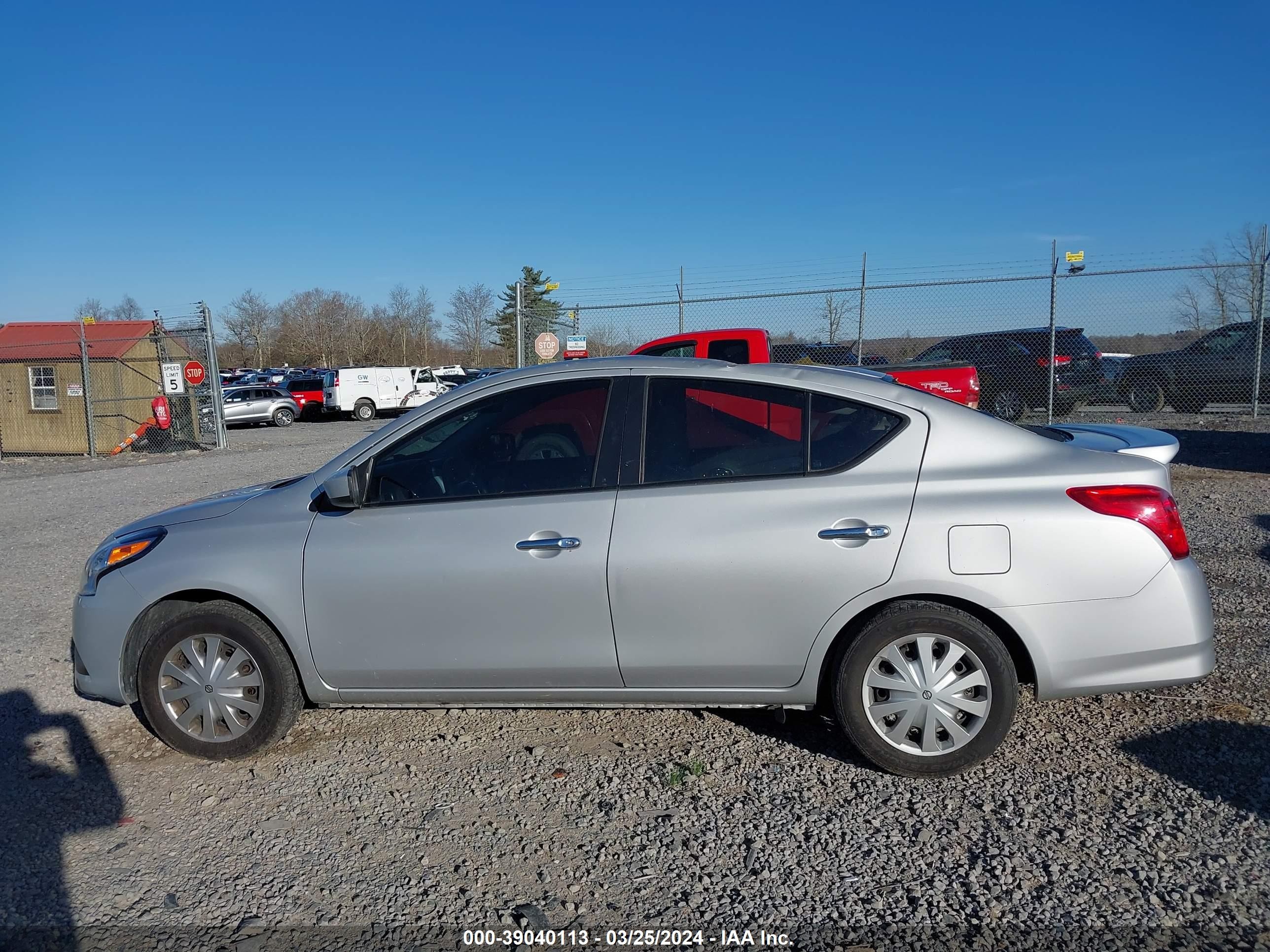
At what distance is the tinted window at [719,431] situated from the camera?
3627mm

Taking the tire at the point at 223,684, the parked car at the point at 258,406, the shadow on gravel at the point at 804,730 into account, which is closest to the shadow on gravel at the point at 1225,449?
the shadow on gravel at the point at 804,730

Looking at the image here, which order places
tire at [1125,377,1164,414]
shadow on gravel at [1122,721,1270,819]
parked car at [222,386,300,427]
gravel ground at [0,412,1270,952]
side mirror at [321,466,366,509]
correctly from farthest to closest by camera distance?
parked car at [222,386,300,427], tire at [1125,377,1164,414], side mirror at [321,466,366,509], shadow on gravel at [1122,721,1270,819], gravel ground at [0,412,1270,952]

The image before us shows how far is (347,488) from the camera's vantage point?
3.71 m

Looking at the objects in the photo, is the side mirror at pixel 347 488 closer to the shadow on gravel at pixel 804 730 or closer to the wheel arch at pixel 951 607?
the shadow on gravel at pixel 804 730

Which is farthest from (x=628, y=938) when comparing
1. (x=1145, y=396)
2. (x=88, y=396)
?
(x=88, y=396)

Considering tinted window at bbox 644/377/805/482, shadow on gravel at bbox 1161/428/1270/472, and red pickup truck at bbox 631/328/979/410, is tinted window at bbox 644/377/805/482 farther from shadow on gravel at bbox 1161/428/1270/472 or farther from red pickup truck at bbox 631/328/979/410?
shadow on gravel at bbox 1161/428/1270/472

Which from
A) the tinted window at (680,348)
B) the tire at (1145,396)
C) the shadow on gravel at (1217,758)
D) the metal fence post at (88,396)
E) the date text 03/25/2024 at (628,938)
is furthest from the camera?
the metal fence post at (88,396)

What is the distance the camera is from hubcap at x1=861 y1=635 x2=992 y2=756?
3.45 metres

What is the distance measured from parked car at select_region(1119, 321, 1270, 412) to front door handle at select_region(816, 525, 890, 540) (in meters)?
13.7

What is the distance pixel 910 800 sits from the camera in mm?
3434

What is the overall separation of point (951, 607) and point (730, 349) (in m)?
7.53

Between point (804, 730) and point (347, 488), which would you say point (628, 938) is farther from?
point (347, 488)

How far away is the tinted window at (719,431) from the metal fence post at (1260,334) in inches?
496

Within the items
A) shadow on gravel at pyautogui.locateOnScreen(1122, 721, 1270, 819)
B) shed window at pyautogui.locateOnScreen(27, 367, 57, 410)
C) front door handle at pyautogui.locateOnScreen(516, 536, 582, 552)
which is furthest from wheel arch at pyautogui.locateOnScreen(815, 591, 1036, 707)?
shed window at pyautogui.locateOnScreen(27, 367, 57, 410)
